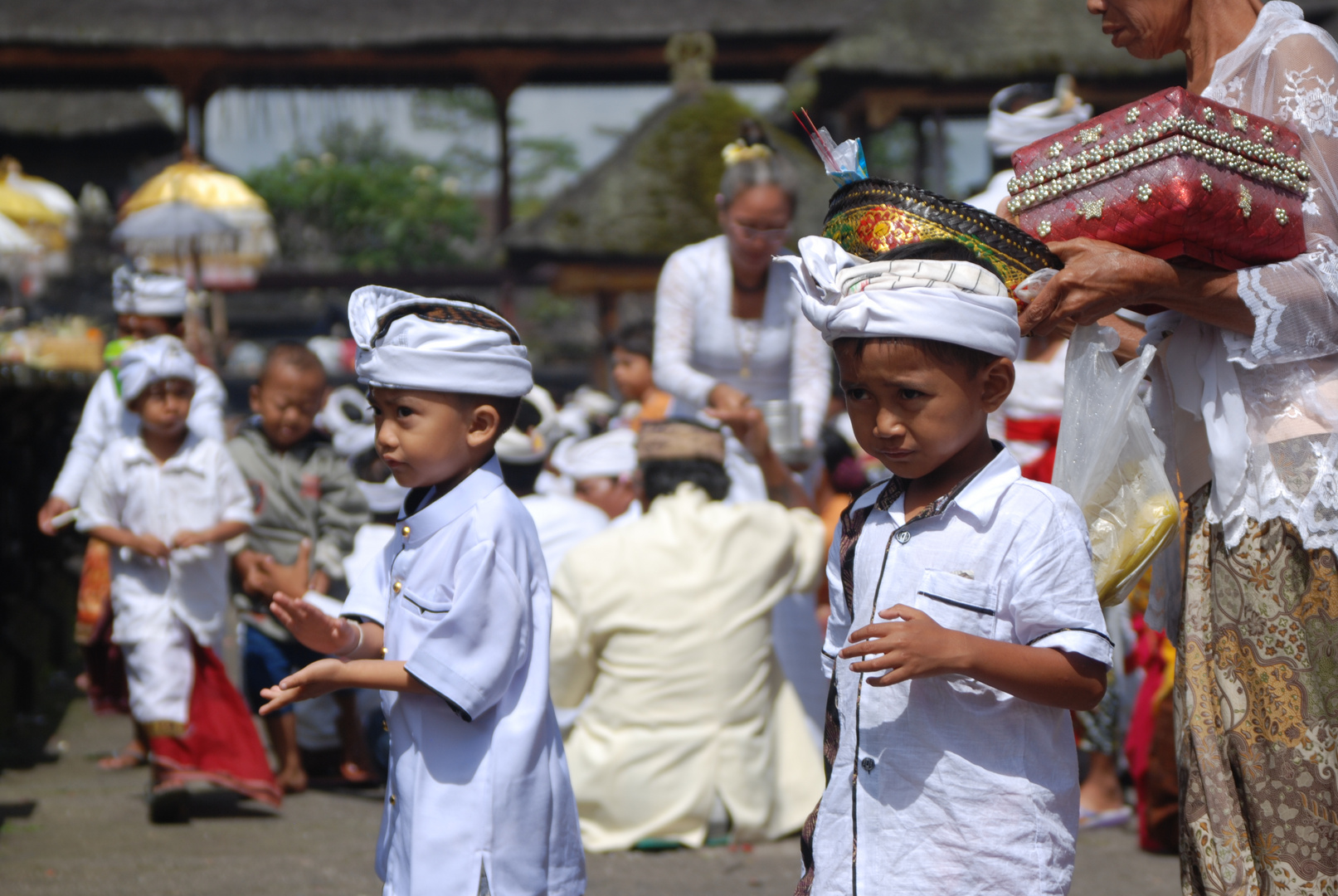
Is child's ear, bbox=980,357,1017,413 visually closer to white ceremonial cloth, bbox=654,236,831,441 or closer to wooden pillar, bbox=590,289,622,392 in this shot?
white ceremonial cloth, bbox=654,236,831,441

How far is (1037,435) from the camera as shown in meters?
4.99

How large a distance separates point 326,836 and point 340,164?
100ft

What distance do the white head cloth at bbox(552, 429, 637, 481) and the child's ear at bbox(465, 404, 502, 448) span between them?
420cm

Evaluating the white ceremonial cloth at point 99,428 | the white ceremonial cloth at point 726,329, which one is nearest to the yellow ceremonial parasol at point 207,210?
the white ceremonial cloth at point 99,428

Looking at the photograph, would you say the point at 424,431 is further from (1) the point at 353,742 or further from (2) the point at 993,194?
(1) the point at 353,742

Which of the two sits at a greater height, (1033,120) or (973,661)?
(1033,120)

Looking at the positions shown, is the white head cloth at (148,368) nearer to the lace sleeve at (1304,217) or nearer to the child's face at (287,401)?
the child's face at (287,401)

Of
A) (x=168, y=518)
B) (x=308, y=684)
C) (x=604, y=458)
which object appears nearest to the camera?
(x=308, y=684)

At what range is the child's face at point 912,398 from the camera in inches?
87.7

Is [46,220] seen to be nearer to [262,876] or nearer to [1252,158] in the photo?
[262,876]

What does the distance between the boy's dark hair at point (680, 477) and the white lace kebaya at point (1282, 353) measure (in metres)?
2.38

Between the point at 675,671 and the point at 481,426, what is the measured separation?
2.10m

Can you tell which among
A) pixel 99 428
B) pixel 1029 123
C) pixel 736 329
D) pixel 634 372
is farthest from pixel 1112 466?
pixel 634 372

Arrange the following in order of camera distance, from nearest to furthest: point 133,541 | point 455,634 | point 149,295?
point 455,634
point 133,541
point 149,295
